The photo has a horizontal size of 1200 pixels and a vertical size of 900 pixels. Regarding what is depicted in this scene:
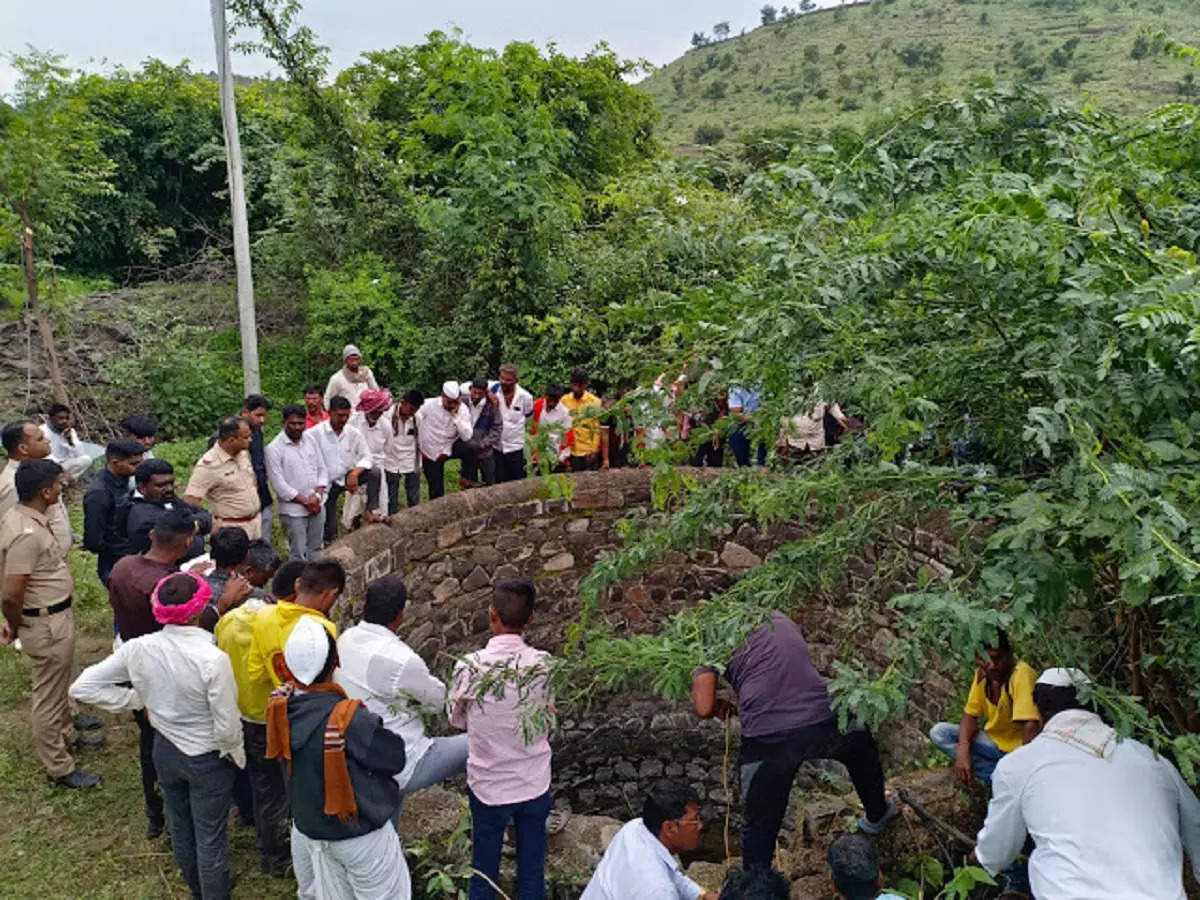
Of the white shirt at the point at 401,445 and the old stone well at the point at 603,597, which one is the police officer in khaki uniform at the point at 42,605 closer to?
the old stone well at the point at 603,597

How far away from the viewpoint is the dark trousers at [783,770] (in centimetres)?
437

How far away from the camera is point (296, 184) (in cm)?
1318

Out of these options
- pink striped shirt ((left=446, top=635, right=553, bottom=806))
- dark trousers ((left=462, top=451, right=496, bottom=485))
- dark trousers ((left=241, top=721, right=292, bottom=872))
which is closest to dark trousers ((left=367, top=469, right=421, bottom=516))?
dark trousers ((left=462, top=451, right=496, bottom=485))

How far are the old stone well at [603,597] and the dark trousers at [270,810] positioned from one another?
207cm

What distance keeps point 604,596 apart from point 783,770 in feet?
12.6

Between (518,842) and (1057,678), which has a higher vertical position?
(1057,678)

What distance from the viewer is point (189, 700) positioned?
4227 mm

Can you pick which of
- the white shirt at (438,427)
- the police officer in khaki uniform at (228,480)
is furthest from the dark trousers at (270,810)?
Answer: the white shirt at (438,427)

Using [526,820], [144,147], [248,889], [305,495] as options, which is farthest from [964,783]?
[144,147]

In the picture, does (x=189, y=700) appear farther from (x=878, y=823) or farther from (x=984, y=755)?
(x=984, y=755)

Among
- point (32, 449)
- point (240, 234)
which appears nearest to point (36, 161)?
point (240, 234)

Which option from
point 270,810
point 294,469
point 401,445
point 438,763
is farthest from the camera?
point 401,445

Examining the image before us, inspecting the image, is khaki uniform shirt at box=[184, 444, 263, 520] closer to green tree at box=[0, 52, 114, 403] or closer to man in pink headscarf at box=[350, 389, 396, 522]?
man in pink headscarf at box=[350, 389, 396, 522]

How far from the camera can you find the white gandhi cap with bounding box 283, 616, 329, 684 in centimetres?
362
